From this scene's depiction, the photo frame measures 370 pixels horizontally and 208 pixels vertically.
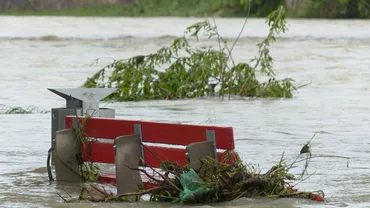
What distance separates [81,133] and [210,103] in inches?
350

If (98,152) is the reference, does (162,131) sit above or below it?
above

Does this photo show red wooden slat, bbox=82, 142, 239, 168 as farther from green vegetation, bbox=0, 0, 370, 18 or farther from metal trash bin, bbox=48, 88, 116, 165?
green vegetation, bbox=0, 0, 370, 18

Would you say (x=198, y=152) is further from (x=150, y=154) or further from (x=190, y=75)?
(x=190, y=75)

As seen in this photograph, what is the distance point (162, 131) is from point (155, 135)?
0.22ft

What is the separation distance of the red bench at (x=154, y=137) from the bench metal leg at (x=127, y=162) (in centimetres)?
9

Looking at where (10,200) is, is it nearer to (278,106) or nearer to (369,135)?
(369,135)

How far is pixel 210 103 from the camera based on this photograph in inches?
690

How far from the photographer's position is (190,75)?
58.3 ft

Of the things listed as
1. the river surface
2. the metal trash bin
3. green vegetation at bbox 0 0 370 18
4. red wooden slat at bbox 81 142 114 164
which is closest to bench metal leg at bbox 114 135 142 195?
the river surface

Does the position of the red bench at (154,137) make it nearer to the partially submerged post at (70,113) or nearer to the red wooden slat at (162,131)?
the red wooden slat at (162,131)

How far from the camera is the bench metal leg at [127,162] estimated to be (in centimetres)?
799

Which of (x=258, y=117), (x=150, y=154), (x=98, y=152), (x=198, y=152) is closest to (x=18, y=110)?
(x=258, y=117)

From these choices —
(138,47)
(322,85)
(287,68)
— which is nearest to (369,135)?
(322,85)

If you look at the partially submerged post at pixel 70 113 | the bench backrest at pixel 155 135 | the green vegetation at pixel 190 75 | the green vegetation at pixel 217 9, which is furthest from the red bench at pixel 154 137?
the green vegetation at pixel 217 9
